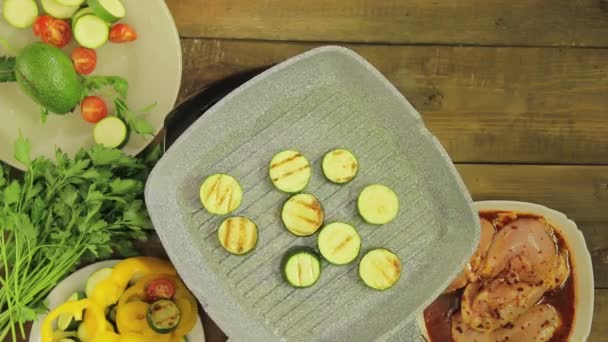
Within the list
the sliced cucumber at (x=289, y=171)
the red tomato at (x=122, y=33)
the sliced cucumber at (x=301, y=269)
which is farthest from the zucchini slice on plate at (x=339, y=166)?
the red tomato at (x=122, y=33)

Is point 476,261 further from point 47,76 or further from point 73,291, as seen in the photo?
point 47,76

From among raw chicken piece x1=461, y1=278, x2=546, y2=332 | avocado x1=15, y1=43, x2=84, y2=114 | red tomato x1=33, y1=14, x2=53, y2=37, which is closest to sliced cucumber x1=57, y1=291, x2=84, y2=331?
avocado x1=15, y1=43, x2=84, y2=114

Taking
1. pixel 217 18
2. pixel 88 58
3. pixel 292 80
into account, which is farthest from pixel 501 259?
pixel 88 58

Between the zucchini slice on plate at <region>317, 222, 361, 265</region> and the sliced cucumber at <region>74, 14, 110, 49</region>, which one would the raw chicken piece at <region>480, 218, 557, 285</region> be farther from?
the sliced cucumber at <region>74, 14, 110, 49</region>

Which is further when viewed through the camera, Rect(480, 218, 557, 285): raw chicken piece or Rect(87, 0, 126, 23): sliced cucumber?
Rect(480, 218, 557, 285): raw chicken piece

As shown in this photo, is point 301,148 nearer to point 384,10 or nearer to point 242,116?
point 242,116

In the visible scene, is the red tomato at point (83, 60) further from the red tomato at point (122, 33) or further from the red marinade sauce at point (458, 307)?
the red marinade sauce at point (458, 307)
